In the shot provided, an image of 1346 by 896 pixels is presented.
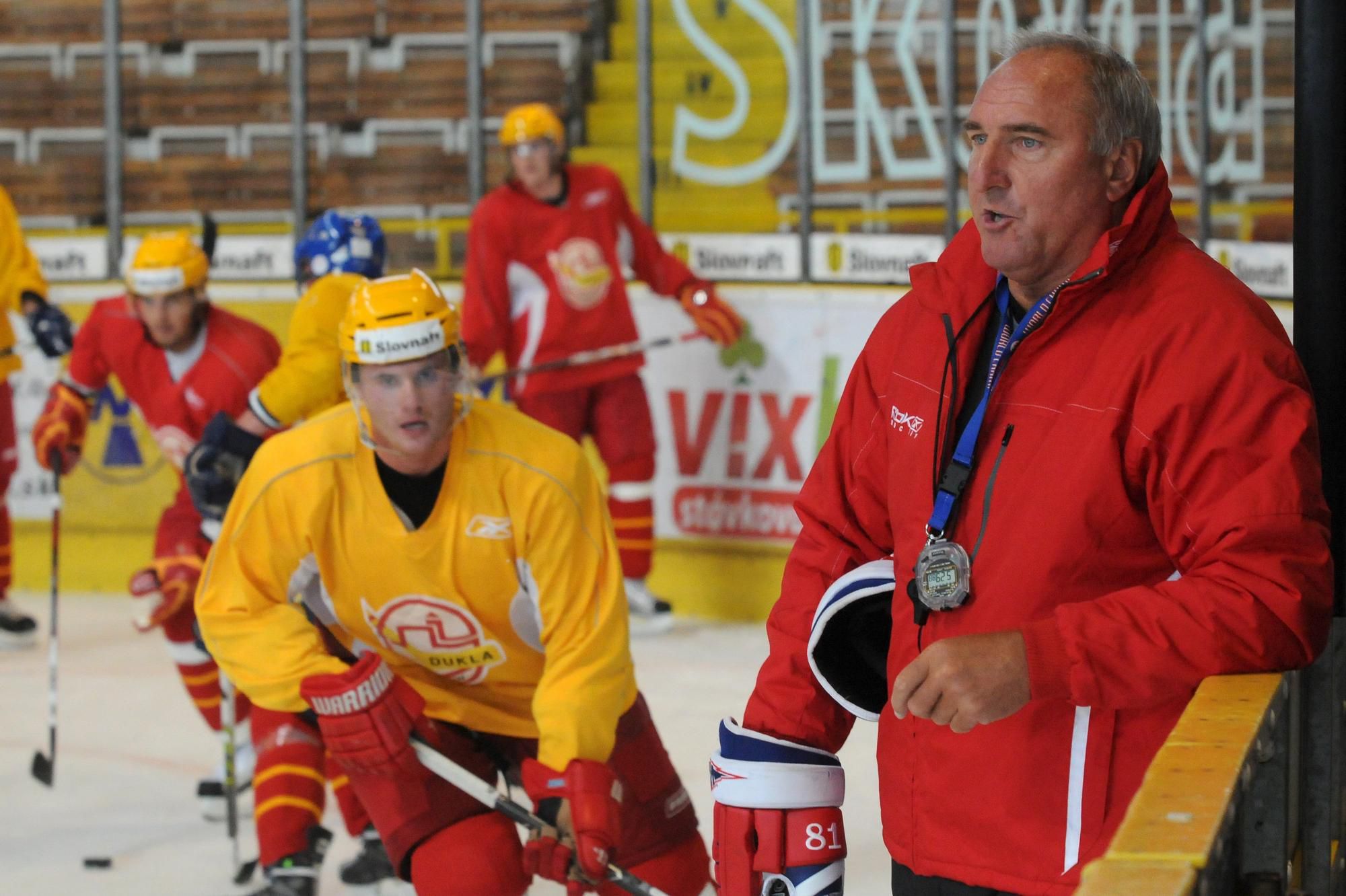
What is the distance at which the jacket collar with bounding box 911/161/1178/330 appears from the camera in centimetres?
150

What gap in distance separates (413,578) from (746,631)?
3.19 m

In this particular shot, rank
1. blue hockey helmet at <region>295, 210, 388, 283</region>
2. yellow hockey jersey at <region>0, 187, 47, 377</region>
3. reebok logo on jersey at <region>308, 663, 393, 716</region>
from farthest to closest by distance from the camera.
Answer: yellow hockey jersey at <region>0, 187, 47, 377</region> < blue hockey helmet at <region>295, 210, 388, 283</region> < reebok logo on jersey at <region>308, 663, 393, 716</region>

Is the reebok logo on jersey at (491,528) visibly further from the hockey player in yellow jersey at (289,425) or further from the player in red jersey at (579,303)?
the player in red jersey at (579,303)

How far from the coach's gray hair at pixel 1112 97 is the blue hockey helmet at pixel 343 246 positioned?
8.80 feet

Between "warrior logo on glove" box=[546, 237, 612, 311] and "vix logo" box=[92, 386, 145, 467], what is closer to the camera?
"warrior logo on glove" box=[546, 237, 612, 311]

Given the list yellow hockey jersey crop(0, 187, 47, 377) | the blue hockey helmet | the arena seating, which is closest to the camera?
the blue hockey helmet

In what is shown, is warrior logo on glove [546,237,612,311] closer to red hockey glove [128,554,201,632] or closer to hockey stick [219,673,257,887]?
red hockey glove [128,554,201,632]

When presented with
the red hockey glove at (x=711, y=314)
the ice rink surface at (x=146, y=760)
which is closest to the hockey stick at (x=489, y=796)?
the ice rink surface at (x=146, y=760)

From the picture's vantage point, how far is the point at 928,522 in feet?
5.16

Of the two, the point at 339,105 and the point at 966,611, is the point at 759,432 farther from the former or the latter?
the point at 966,611

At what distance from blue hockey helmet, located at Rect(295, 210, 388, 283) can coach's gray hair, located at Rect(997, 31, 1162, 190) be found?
2683mm

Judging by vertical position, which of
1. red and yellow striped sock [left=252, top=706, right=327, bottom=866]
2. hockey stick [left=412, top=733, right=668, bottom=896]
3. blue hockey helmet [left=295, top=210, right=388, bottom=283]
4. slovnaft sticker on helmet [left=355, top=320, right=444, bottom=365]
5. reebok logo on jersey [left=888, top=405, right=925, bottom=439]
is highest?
blue hockey helmet [left=295, top=210, right=388, bottom=283]

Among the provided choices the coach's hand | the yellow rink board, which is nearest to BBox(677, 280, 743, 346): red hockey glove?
the yellow rink board

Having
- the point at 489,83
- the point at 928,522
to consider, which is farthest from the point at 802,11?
the point at 928,522
